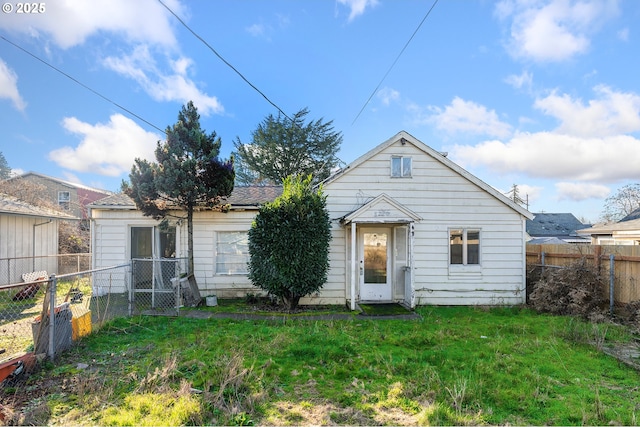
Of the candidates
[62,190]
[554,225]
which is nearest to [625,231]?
[554,225]

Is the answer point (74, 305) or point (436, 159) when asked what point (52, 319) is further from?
point (436, 159)

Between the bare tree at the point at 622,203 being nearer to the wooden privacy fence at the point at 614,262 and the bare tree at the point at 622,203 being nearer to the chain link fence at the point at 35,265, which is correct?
the wooden privacy fence at the point at 614,262

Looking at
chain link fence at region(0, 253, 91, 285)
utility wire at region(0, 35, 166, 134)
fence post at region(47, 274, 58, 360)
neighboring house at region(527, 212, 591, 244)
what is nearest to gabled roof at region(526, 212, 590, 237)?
neighboring house at region(527, 212, 591, 244)

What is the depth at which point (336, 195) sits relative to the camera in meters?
9.95

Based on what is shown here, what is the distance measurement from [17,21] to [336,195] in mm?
9118

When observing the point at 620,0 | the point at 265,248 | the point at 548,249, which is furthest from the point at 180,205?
the point at 620,0

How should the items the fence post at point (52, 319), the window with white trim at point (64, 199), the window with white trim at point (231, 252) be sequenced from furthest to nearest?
the window with white trim at point (64, 199) → the window with white trim at point (231, 252) → the fence post at point (52, 319)

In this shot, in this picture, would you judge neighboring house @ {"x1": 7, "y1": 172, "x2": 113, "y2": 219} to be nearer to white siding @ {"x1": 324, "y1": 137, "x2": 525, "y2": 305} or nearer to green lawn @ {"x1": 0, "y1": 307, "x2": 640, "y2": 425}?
green lawn @ {"x1": 0, "y1": 307, "x2": 640, "y2": 425}

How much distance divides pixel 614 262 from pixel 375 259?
633cm

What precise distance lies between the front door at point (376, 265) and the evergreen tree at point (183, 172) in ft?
15.4

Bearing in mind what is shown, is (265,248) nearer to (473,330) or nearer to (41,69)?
(473,330)

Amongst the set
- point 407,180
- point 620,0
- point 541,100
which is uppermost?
point 620,0

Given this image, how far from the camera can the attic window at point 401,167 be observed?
32.8 feet

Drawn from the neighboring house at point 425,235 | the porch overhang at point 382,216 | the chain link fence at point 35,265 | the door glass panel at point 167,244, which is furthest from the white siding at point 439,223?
the chain link fence at point 35,265
